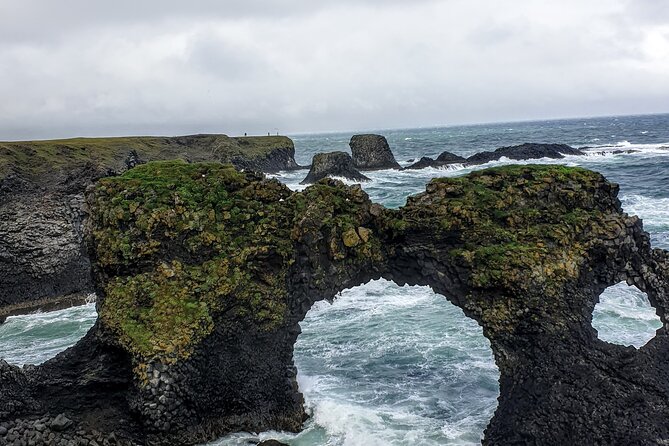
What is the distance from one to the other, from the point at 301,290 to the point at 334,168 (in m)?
56.5

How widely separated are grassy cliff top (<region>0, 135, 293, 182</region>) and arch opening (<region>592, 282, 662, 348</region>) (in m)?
42.7

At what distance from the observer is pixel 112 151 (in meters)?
71.1

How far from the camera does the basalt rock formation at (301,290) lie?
16.0m

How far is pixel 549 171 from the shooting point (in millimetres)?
19453

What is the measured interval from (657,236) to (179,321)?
1273 inches

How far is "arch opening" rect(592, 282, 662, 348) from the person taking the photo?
73.8 ft

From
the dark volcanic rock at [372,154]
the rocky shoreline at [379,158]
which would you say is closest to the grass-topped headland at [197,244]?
the rocky shoreline at [379,158]

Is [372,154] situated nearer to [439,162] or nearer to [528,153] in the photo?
[439,162]

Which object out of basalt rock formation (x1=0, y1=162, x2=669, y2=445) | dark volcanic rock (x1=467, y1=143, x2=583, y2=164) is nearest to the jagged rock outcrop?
dark volcanic rock (x1=467, y1=143, x2=583, y2=164)

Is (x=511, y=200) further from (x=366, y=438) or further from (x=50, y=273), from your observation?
(x=50, y=273)

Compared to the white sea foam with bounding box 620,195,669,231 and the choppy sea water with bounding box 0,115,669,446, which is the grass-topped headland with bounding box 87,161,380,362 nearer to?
the choppy sea water with bounding box 0,115,669,446

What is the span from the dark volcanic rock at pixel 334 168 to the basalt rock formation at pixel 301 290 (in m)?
54.1

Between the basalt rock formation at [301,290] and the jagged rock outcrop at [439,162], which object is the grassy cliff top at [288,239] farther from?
the jagged rock outcrop at [439,162]

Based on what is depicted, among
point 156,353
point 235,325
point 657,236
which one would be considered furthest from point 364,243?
point 657,236
